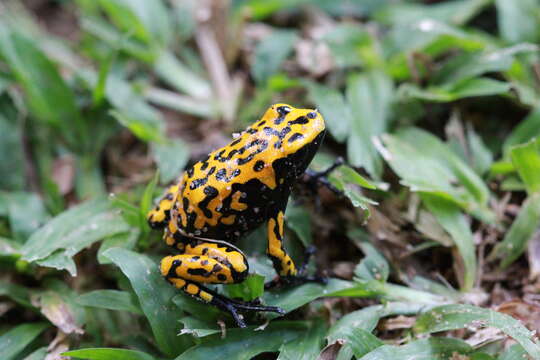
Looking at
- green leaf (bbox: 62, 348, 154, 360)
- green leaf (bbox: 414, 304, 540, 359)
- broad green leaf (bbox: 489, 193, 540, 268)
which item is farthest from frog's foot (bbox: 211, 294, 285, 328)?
broad green leaf (bbox: 489, 193, 540, 268)

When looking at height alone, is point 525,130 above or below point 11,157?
below

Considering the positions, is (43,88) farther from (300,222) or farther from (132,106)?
(300,222)

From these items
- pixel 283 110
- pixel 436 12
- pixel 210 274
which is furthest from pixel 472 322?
pixel 436 12

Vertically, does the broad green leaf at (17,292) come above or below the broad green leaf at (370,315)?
above

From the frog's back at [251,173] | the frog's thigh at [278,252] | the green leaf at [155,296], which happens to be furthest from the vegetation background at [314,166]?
the frog's back at [251,173]

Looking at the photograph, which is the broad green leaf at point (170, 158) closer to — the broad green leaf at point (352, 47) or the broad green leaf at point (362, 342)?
the broad green leaf at point (352, 47)

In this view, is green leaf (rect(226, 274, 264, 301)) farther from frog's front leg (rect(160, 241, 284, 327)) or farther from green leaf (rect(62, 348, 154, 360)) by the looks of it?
Result: green leaf (rect(62, 348, 154, 360))
